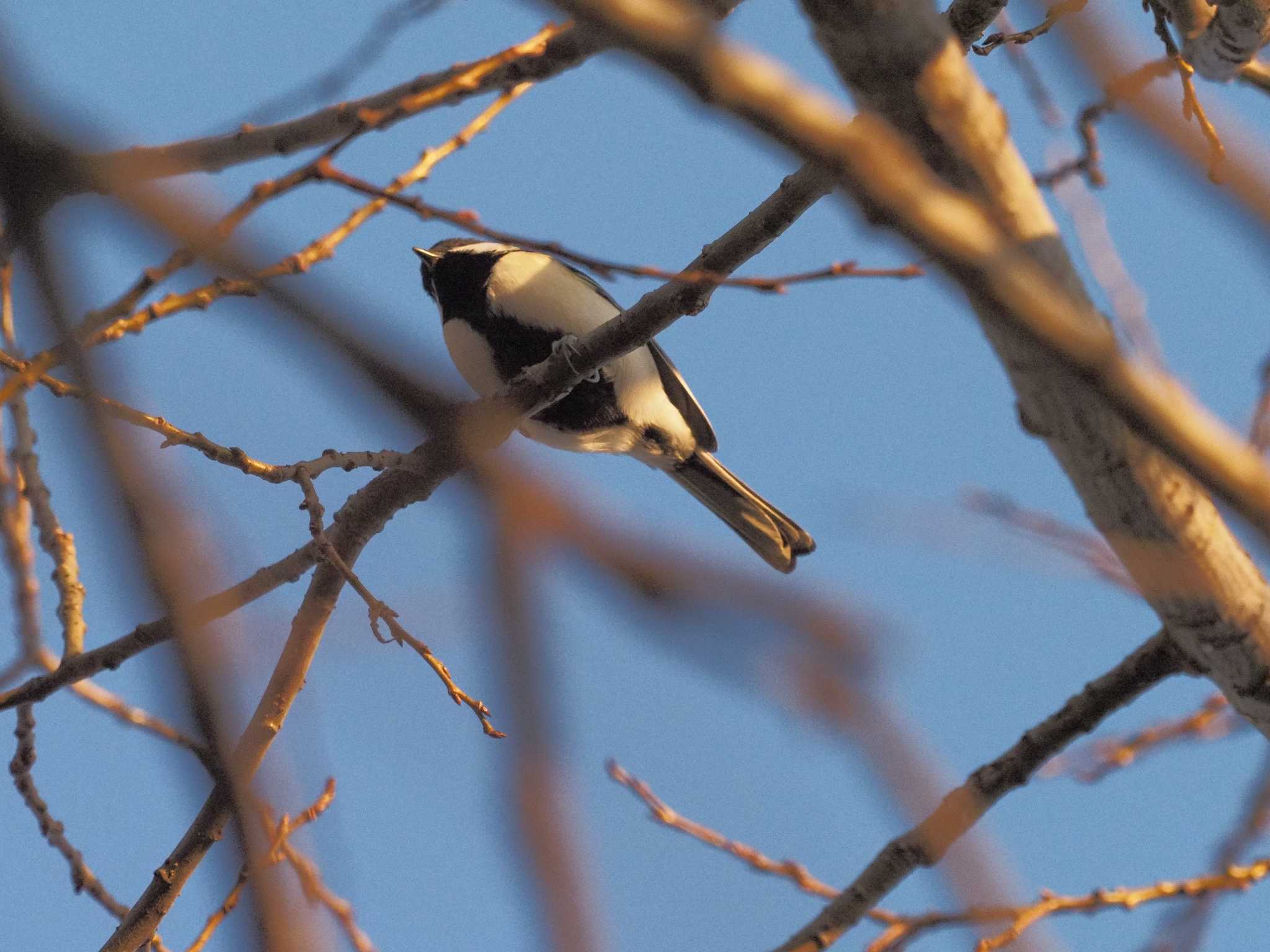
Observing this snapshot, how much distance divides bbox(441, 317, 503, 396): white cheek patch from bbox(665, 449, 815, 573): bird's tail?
880mm

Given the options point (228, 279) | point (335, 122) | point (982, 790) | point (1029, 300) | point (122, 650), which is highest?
point (335, 122)

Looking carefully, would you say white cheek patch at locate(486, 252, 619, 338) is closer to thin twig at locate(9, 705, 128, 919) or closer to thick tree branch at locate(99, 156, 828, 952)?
thick tree branch at locate(99, 156, 828, 952)

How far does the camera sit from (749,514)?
486 cm

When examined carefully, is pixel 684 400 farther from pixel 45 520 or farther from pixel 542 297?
pixel 45 520

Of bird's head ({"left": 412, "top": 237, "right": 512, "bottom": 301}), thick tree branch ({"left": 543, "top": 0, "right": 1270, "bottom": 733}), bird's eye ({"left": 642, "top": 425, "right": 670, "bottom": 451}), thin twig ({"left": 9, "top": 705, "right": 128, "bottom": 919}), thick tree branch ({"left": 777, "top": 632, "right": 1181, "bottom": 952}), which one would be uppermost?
bird's head ({"left": 412, "top": 237, "right": 512, "bottom": 301})

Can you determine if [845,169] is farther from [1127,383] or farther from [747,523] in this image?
[747,523]

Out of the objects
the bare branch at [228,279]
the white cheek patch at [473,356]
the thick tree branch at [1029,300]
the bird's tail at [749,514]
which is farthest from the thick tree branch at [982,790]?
the white cheek patch at [473,356]

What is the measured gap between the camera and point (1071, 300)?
4.65 feet

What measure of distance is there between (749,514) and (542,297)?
1244 millimetres

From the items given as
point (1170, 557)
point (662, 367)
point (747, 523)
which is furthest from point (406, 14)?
point (747, 523)

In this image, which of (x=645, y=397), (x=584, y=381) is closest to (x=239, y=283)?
(x=584, y=381)

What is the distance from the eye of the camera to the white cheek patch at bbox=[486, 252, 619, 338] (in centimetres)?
439

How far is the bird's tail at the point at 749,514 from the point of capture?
4.83 meters

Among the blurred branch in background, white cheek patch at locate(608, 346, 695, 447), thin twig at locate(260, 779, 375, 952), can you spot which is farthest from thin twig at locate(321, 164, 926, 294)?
white cheek patch at locate(608, 346, 695, 447)
